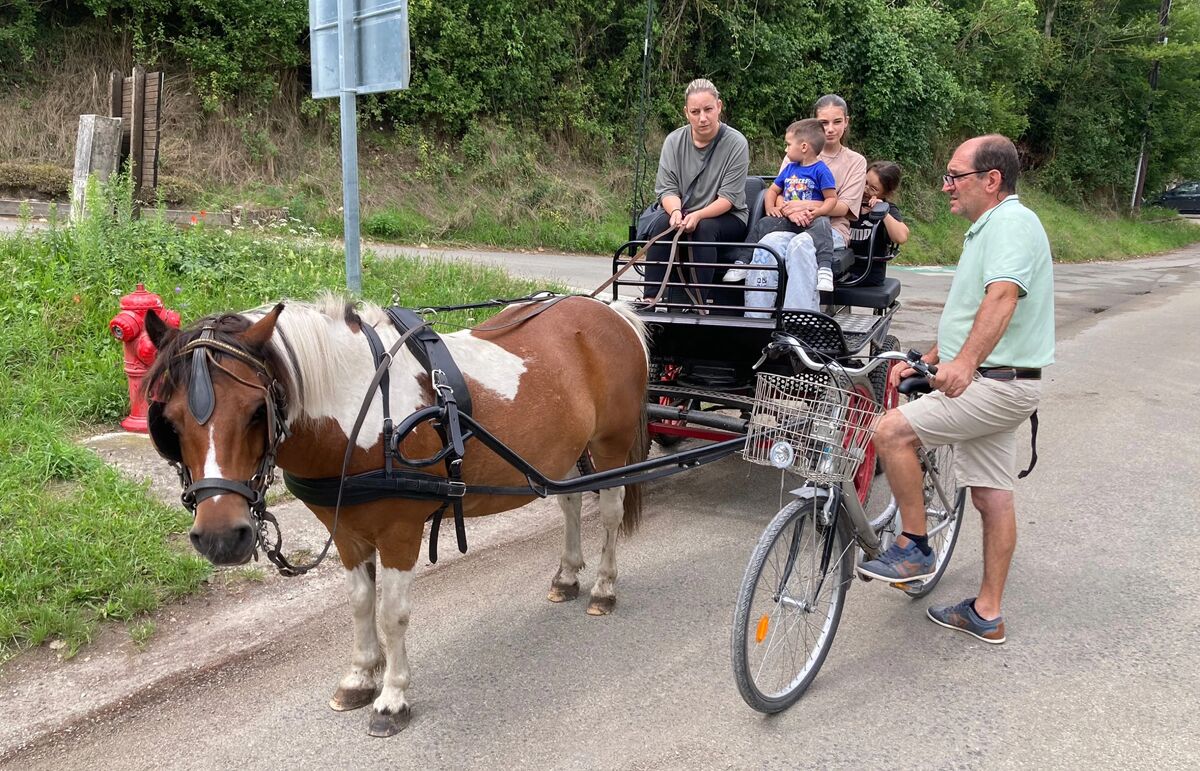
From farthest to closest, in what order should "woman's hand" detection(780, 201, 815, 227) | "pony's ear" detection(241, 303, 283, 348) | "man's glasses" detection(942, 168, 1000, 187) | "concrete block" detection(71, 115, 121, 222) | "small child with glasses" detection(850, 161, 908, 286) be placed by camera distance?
"concrete block" detection(71, 115, 121, 222)
"small child with glasses" detection(850, 161, 908, 286)
"woman's hand" detection(780, 201, 815, 227)
"man's glasses" detection(942, 168, 1000, 187)
"pony's ear" detection(241, 303, 283, 348)

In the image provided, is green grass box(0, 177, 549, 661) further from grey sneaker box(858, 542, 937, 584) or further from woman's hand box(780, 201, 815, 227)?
woman's hand box(780, 201, 815, 227)

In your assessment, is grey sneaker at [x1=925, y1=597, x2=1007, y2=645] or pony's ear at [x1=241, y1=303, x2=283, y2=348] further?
grey sneaker at [x1=925, y1=597, x2=1007, y2=645]

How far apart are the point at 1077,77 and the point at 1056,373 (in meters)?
23.8

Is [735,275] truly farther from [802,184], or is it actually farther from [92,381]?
[92,381]

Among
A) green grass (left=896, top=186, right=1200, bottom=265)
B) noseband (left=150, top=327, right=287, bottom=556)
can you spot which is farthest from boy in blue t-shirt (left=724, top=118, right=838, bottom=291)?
green grass (left=896, top=186, right=1200, bottom=265)

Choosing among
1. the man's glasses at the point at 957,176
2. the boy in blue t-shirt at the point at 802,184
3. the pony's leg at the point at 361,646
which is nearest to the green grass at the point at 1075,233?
the boy in blue t-shirt at the point at 802,184

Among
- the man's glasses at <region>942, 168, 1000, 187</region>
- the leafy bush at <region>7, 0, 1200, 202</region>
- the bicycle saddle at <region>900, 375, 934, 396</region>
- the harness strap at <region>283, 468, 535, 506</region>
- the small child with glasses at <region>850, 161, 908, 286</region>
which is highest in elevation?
the leafy bush at <region>7, 0, 1200, 202</region>

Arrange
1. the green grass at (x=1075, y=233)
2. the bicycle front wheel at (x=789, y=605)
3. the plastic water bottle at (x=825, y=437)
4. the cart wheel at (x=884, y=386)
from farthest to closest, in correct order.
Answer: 1. the green grass at (x=1075, y=233)
2. the cart wheel at (x=884, y=386)
3. the plastic water bottle at (x=825, y=437)
4. the bicycle front wheel at (x=789, y=605)

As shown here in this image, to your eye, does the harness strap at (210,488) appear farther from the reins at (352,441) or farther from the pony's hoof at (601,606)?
the pony's hoof at (601,606)

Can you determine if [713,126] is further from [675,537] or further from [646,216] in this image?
[675,537]

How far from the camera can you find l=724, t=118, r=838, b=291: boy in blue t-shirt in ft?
17.6

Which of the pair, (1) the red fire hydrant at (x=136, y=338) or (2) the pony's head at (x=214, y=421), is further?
(1) the red fire hydrant at (x=136, y=338)

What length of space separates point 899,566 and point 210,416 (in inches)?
101

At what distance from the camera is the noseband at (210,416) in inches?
89.8
